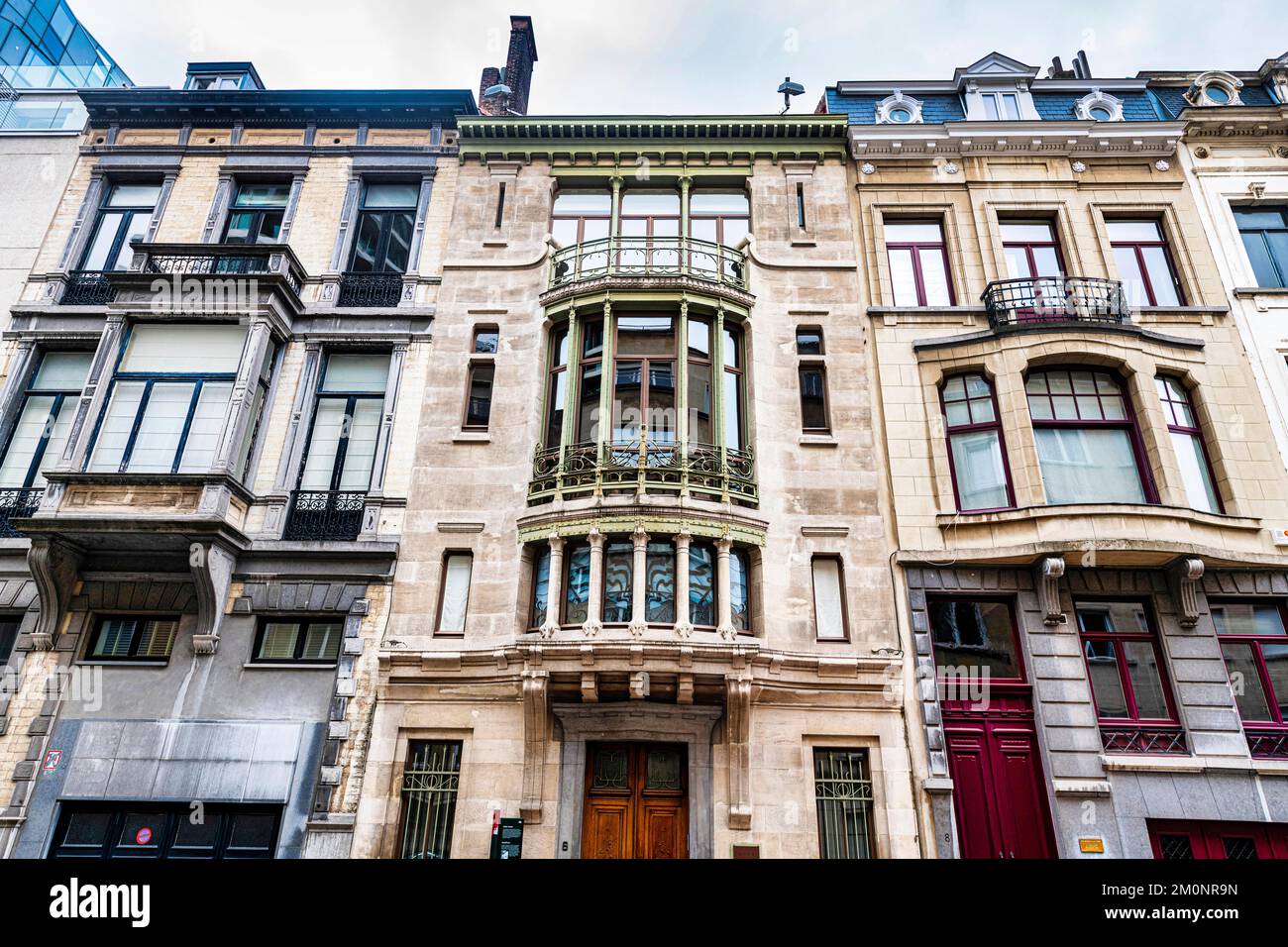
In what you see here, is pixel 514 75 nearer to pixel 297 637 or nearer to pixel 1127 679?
pixel 297 637

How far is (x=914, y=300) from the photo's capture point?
16.7 m

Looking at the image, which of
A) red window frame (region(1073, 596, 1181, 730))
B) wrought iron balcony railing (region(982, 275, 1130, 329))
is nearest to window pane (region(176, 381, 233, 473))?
wrought iron balcony railing (region(982, 275, 1130, 329))

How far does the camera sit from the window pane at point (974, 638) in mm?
13555

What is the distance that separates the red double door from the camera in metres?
12.4

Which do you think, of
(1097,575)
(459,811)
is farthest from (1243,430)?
(459,811)

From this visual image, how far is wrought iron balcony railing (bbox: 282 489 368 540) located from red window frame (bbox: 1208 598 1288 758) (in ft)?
55.5

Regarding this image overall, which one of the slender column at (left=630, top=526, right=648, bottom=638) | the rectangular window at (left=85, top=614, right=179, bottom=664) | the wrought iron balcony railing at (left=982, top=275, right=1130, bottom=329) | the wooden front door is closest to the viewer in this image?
the wooden front door

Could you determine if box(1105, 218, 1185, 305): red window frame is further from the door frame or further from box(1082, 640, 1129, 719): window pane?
the door frame

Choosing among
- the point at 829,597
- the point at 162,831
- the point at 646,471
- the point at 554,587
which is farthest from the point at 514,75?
the point at 162,831

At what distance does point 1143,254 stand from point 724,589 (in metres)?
13.3

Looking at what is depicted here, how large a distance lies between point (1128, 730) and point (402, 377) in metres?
15.9
